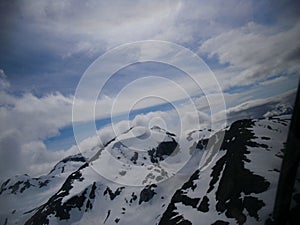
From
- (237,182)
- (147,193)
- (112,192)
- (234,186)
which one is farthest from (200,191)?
(112,192)

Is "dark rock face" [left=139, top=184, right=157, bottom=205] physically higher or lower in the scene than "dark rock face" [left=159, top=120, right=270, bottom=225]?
higher

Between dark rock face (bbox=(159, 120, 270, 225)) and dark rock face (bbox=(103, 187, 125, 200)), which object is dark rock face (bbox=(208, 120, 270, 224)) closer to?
dark rock face (bbox=(159, 120, 270, 225))

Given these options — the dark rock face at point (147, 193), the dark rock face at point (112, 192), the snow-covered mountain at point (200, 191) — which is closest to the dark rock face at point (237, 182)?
the snow-covered mountain at point (200, 191)

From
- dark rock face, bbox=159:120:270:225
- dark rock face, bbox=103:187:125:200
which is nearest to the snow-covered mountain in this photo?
dark rock face, bbox=159:120:270:225

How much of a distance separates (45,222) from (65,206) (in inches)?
604

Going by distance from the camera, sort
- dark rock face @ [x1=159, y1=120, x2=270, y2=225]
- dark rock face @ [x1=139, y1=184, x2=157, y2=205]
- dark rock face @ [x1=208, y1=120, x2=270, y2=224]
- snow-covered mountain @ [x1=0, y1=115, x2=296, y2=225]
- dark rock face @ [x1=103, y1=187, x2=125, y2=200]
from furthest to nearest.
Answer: dark rock face @ [x1=103, y1=187, x2=125, y2=200] < dark rock face @ [x1=139, y1=184, x2=157, y2=205] < snow-covered mountain @ [x1=0, y1=115, x2=296, y2=225] < dark rock face @ [x1=159, y1=120, x2=270, y2=225] < dark rock face @ [x1=208, y1=120, x2=270, y2=224]

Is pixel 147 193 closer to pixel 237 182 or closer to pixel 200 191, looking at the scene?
pixel 200 191

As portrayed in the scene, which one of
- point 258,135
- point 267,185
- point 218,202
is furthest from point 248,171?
point 258,135

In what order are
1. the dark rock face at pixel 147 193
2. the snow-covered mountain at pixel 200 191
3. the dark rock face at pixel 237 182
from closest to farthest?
the dark rock face at pixel 237 182, the snow-covered mountain at pixel 200 191, the dark rock face at pixel 147 193

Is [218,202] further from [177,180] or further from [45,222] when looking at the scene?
[45,222]

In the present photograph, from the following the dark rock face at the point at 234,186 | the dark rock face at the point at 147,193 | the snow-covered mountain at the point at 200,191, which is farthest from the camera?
the dark rock face at the point at 147,193

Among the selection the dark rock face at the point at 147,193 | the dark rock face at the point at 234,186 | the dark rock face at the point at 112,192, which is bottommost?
the dark rock face at the point at 234,186

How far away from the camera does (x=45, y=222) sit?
157 metres

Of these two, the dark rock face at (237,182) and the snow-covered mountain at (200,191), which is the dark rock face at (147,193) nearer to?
the snow-covered mountain at (200,191)
